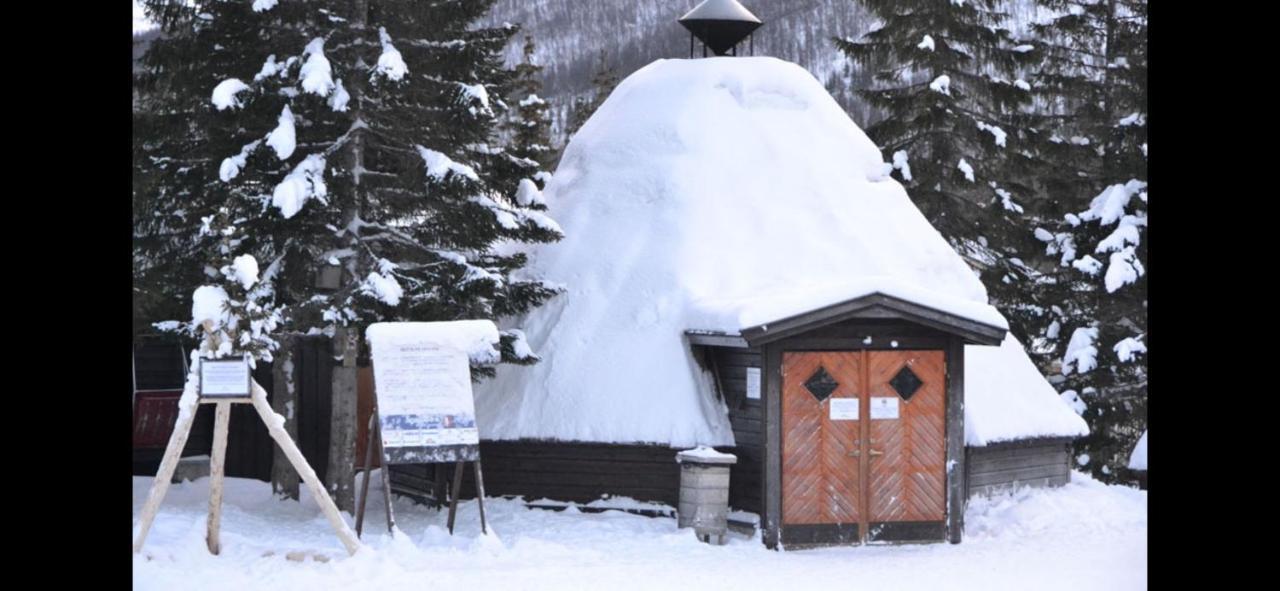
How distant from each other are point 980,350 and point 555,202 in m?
5.56

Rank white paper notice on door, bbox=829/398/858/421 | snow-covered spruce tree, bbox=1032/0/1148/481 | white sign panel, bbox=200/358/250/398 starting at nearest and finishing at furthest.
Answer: white sign panel, bbox=200/358/250/398, white paper notice on door, bbox=829/398/858/421, snow-covered spruce tree, bbox=1032/0/1148/481

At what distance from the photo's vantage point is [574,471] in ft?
53.6

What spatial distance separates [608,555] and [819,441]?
2504 millimetres

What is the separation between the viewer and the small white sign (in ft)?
50.0

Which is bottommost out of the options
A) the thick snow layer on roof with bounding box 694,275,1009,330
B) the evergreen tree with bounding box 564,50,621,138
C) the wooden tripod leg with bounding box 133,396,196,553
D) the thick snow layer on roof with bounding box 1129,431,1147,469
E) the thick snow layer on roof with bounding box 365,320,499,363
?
the thick snow layer on roof with bounding box 1129,431,1147,469

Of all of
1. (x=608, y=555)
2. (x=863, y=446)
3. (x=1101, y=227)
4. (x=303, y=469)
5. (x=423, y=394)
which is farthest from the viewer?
(x=1101, y=227)

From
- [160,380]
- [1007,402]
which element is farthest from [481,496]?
[160,380]

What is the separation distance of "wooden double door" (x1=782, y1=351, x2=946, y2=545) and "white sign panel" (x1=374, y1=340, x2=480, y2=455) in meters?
3.15

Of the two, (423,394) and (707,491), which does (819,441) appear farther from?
(423,394)

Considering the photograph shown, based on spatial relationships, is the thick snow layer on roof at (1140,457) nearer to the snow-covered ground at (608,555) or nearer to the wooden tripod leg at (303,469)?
the snow-covered ground at (608,555)

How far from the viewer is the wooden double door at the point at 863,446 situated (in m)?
14.9

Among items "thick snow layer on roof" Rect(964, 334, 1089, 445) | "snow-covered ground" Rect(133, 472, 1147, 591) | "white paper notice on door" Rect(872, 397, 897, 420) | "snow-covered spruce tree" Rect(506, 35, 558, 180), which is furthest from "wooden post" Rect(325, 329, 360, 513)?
"snow-covered spruce tree" Rect(506, 35, 558, 180)

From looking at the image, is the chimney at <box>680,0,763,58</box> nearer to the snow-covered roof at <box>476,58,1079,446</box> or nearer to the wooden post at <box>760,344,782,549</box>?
the snow-covered roof at <box>476,58,1079,446</box>
